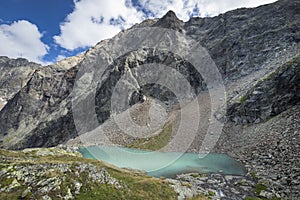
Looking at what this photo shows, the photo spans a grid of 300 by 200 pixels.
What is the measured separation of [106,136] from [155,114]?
Answer: 23234 mm

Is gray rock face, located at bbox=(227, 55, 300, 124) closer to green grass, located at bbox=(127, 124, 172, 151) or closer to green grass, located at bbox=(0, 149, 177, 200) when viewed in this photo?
green grass, located at bbox=(127, 124, 172, 151)

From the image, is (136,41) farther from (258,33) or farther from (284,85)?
(284,85)

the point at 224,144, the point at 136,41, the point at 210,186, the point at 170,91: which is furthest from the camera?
the point at 136,41

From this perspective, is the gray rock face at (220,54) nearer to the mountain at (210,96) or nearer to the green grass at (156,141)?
the mountain at (210,96)

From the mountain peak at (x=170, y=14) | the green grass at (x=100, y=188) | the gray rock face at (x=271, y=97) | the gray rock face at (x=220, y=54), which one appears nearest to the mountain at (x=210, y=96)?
the gray rock face at (x=271, y=97)

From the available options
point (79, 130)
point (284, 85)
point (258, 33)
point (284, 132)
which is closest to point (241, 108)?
point (284, 85)

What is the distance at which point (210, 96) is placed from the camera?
97.2 meters

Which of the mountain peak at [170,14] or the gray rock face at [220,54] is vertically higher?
the mountain peak at [170,14]

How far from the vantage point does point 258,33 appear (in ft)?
372

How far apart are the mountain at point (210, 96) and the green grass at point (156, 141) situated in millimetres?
386

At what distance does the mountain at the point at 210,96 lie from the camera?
44.3m

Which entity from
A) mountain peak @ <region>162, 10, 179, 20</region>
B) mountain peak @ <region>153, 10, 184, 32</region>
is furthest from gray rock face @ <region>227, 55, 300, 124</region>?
mountain peak @ <region>162, 10, 179, 20</region>

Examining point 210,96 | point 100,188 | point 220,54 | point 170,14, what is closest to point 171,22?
point 170,14

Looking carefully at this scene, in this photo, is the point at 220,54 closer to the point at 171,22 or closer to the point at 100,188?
the point at 171,22
